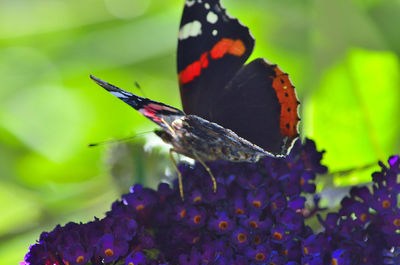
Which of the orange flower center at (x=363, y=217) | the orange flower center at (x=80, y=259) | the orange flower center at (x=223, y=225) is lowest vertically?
the orange flower center at (x=80, y=259)

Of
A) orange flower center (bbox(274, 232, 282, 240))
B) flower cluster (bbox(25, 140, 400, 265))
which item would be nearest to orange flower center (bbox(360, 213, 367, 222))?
flower cluster (bbox(25, 140, 400, 265))

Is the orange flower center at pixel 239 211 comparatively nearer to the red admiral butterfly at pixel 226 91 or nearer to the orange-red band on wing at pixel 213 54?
the red admiral butterfly at pixel 226 91

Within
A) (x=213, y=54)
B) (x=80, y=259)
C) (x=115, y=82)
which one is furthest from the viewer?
(x=115, y=82)

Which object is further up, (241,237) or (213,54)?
(213,54)

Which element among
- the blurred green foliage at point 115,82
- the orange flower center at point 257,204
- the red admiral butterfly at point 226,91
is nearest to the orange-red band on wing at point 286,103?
the red admiral butterfly at point 226,91

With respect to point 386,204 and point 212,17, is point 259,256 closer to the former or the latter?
point 386,204

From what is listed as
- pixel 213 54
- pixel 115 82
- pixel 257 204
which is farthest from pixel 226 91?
pixel 115 82
